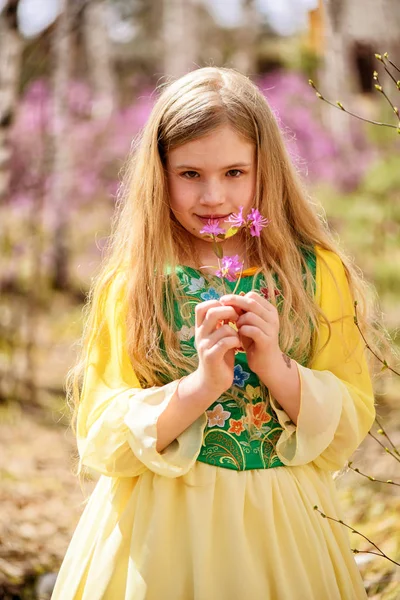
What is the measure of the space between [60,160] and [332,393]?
6.18 metres

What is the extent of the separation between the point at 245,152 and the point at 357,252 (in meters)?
5.34

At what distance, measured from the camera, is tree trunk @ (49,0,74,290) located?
7023 mm

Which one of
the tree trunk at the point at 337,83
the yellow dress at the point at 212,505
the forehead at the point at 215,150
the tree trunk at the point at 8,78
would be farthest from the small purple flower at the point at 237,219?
the tree trunk at the point at 337,83

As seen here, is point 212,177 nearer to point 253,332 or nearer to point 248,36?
point 253,332

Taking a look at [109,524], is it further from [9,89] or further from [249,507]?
[9,89]

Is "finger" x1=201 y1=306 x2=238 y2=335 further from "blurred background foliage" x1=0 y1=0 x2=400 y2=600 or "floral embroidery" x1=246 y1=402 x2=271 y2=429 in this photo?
"blurred background foliage" x1=0 y1=0 x2=400 y2=600

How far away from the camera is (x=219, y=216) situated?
1743mm

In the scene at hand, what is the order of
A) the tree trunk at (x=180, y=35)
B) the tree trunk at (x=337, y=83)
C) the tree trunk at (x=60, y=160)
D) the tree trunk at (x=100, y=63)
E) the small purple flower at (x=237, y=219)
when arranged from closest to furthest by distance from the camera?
the small purple flower at (x=237, y=219) < the tree trunk at (x=60, y=160) < the tree trunk at (x=337, y=83) < the tree trunk at (x=180, y=35) < the tree trunk at (x=100, y=63)

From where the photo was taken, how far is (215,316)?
5.07ft

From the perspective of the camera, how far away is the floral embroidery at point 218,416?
68.2 inches

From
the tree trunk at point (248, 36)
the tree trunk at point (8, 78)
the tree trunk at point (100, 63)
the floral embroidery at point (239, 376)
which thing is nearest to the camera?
the floral embroidery at point (239, 376)

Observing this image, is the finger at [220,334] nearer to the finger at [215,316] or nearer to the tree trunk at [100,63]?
the finger at [215,316]

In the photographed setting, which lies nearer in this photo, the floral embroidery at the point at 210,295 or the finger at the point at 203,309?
the finger at the point at 203,309

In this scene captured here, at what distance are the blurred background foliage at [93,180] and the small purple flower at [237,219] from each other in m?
0.39
